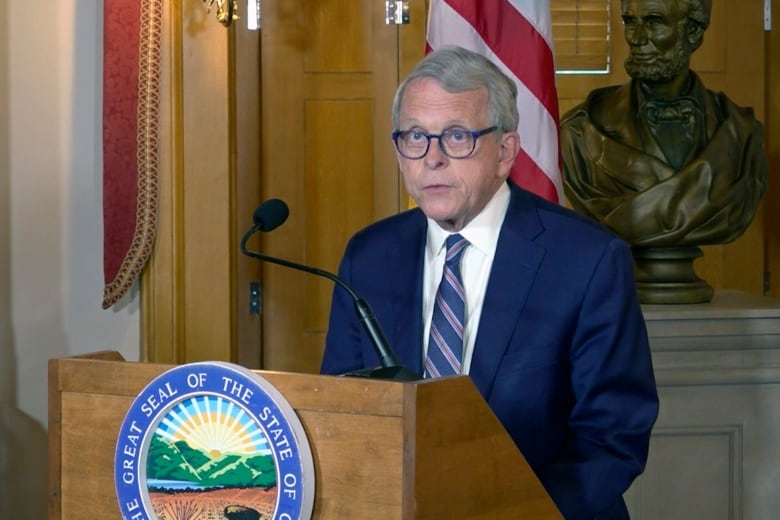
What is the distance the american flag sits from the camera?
321 cm

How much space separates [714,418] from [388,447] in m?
2.33

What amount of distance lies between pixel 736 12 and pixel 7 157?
109 inches

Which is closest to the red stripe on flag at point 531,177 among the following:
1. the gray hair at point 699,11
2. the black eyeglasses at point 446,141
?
the gray hair at point 699,11

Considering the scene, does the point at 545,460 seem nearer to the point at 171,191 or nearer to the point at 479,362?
the point at 479,362

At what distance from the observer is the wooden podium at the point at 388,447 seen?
4.51ft

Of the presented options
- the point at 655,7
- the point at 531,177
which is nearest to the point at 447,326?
the point at 531,177

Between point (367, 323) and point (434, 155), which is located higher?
point (434, 155)

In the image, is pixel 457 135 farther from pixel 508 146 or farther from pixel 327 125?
pixel 327 125

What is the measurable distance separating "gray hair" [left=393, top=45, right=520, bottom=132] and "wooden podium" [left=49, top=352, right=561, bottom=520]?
60 cm

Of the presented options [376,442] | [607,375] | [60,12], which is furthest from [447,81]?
[60,12]

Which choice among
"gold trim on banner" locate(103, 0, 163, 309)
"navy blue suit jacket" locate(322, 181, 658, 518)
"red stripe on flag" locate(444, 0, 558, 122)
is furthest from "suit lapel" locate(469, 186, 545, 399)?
"gold trim on banner" locate(103, 0, 163, 309)

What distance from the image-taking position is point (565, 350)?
6.47 ft

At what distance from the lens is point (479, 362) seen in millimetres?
1949

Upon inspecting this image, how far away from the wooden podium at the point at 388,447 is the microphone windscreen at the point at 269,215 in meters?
0.30
